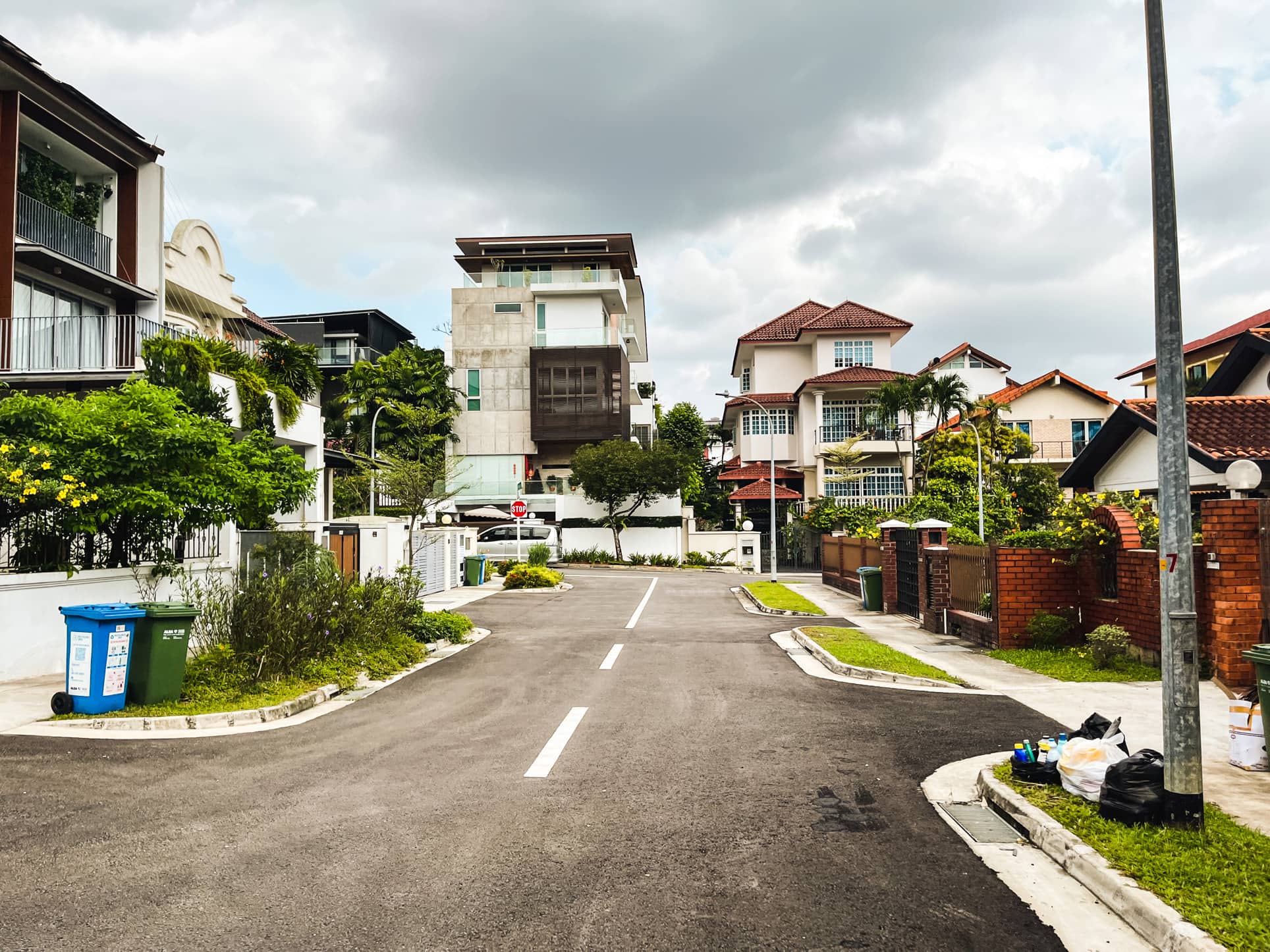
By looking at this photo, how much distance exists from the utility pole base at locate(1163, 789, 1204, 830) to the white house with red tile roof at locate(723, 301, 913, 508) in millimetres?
43233

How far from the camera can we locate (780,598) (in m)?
27.8

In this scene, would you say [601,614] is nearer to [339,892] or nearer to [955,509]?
[339,892]

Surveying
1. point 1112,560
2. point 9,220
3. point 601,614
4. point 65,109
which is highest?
point 65,109

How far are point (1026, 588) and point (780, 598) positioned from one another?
13184mm

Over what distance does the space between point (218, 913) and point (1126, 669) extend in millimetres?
11553

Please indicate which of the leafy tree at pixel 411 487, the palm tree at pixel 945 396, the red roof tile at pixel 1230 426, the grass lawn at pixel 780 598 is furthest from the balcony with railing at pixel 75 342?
the palm tree at pixel 945 396

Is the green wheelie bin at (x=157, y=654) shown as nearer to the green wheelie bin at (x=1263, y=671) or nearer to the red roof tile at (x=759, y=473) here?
the green wheelie bin at (x=1263, y=671)

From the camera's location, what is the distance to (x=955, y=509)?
41.7m

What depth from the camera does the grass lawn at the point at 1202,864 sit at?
4.44 meters

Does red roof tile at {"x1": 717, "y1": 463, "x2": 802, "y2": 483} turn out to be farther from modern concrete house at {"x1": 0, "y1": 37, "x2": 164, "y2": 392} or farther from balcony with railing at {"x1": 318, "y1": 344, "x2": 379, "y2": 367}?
modern concrete house at {"x1": 0, "y1": 37, "x2": 164, "y2": 392}

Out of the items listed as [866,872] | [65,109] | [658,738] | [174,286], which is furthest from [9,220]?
[866,872]

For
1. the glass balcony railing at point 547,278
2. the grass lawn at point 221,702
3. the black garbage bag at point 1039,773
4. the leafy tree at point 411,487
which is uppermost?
the glass balcony railing at point 547,278

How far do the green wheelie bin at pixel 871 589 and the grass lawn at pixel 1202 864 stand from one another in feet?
60.4

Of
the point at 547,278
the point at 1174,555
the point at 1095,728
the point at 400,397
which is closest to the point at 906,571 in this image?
the point at 1095,728
